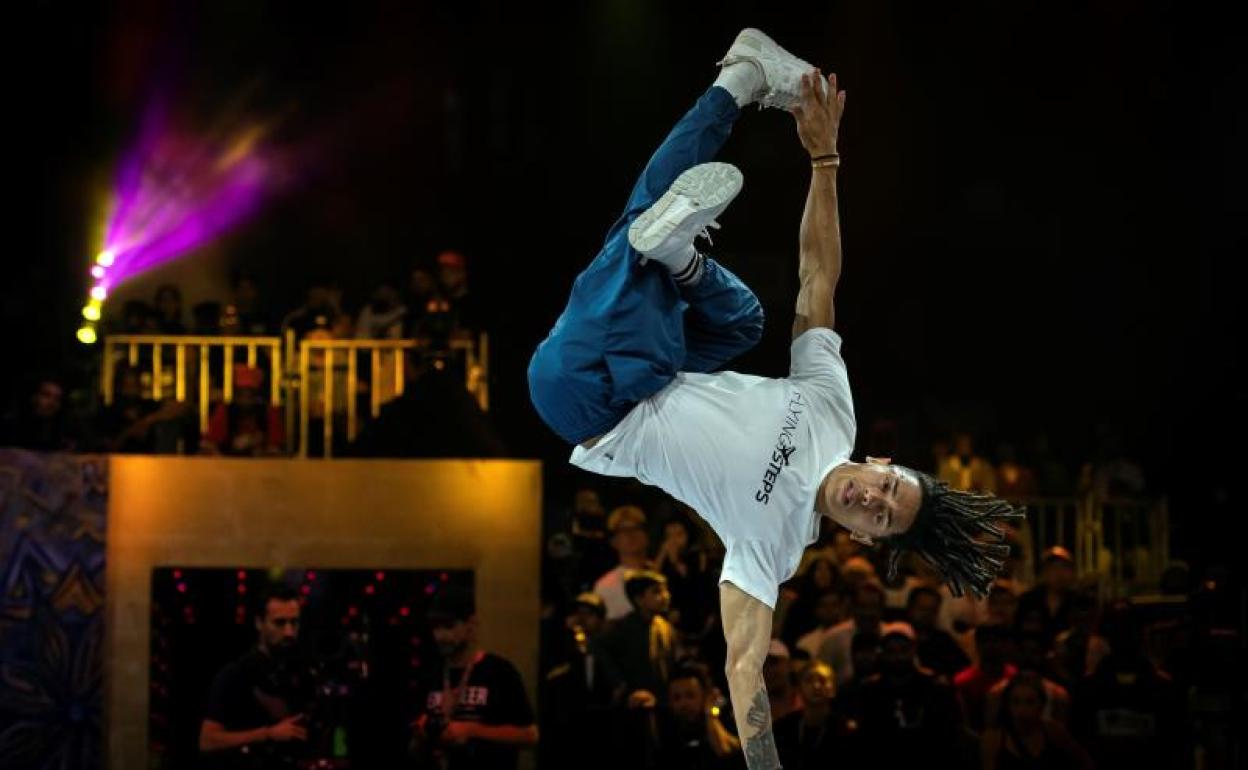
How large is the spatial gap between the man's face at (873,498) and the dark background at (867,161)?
7018 millimetres

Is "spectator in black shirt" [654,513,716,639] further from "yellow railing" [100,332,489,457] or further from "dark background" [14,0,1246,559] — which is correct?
"dark background" [14,0,1246,559]

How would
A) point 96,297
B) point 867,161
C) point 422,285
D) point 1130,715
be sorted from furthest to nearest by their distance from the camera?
point 867,161, point 96,297, point 422,285, point 1130,715

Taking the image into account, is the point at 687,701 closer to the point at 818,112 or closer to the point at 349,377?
the point at 349,377

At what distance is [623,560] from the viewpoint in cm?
832

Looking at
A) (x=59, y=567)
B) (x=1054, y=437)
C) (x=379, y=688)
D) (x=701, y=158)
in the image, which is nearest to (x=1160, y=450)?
(x=1054, y=437)

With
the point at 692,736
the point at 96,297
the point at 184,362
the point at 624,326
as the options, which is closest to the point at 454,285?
the point at 184,362

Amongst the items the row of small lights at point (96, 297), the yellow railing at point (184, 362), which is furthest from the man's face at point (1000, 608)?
the row of small lights at point (96, 297)

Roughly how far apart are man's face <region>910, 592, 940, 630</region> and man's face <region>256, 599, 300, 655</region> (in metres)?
2.85

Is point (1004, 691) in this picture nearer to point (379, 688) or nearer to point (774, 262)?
point (379, 688)

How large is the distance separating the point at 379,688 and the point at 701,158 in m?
4.24

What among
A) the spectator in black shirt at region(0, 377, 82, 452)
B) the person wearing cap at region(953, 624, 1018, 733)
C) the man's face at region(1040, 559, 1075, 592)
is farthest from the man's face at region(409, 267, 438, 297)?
the man's face at region(1040, 559, 1075, 592)

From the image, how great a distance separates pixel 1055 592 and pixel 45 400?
4.96 m

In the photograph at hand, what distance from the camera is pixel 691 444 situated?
15.3 ft

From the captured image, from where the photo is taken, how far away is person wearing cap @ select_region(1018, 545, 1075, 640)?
8.60m
